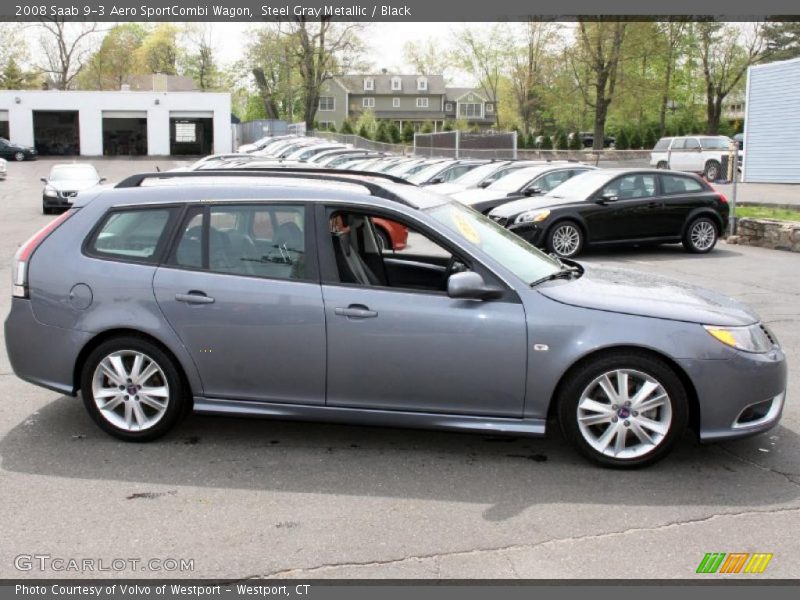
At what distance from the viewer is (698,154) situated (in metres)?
35.6

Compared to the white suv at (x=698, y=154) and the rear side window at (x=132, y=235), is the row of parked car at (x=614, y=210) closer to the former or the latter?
the rear side window at (x=132, y=235)

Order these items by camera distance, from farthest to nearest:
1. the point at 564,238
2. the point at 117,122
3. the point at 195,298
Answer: the point at 117,122, the point at 564,238, the point at 195,298

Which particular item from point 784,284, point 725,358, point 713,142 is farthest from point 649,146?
point 725,358

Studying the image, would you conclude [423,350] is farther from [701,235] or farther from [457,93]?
[457,93]

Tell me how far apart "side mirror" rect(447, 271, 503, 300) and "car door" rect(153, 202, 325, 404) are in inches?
30.8

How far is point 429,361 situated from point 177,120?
56.5 metres

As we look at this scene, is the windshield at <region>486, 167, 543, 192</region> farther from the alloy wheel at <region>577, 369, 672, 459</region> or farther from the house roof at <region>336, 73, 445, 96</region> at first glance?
the house roof at <region>336, 73, 445, 96</region>

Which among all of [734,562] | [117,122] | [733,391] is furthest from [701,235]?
[117,122]

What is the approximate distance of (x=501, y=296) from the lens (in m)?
4.87

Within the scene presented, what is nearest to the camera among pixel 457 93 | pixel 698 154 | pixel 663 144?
pixel 698 154

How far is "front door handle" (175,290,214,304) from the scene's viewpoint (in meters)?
5.10

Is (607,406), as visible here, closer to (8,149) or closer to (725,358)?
(725,358)

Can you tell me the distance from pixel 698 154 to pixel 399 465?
3376 cm

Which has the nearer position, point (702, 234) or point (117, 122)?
point (702, 234)
